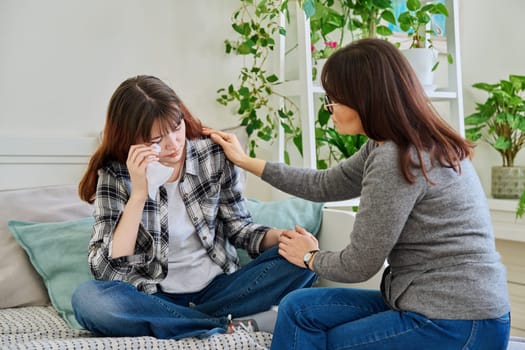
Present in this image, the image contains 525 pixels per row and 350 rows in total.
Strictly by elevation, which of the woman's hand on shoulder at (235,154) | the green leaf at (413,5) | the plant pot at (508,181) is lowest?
the plant pot at (508,181)

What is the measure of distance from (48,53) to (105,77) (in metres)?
0.18

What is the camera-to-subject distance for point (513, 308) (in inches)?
96.7

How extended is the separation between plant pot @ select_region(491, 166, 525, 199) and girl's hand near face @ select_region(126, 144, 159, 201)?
5.24 ft

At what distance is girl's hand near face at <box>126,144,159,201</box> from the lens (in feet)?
4.29

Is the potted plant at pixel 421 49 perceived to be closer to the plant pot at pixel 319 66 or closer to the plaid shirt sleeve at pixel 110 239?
the plant pot at pixel 319 66

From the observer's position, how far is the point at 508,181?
7.91 feet

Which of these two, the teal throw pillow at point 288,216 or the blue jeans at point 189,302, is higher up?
the teal throw pillow at point 288,216

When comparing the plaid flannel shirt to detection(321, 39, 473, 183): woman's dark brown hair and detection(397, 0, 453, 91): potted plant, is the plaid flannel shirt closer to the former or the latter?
detection(321, 39, 473, 183): woman's dark brown hair

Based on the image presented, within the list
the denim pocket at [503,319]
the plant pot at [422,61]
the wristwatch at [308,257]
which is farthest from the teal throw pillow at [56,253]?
Result: the plant pot at [422,61]

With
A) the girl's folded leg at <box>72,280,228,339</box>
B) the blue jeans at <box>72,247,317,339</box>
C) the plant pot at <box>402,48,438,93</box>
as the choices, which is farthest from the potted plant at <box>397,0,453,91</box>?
the girl's folded leg at <box>72,280,228,339</box>

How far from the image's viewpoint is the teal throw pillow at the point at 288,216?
1.63 meters

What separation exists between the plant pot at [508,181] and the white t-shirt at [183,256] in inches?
56.1

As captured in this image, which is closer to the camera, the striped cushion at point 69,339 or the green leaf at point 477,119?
the striped cushion at point 69,339

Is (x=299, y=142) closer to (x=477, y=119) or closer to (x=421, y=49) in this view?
(x=421, y=49)
